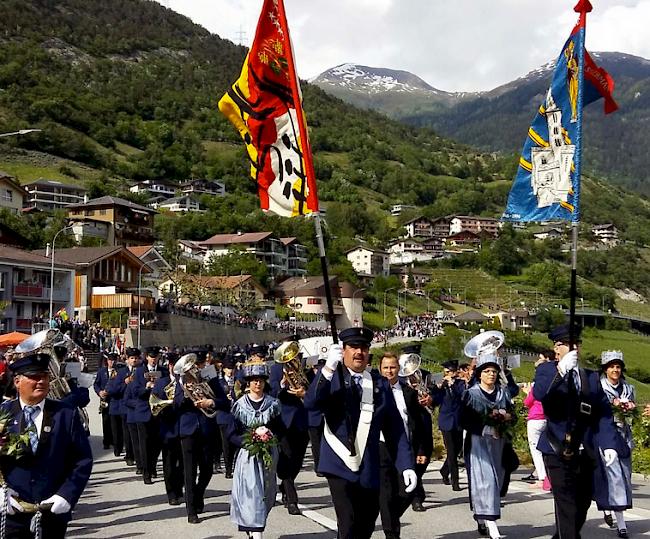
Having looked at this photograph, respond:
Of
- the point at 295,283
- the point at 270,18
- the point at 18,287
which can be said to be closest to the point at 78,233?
the point at 295,283

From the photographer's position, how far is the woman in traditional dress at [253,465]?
8.67 m

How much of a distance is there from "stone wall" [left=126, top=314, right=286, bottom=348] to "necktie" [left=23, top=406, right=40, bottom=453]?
44200mm

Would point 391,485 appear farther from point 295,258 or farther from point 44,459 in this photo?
point 295,258

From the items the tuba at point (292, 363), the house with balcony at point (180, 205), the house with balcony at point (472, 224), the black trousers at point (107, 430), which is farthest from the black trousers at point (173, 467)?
the house with balcony at point (472, 224)

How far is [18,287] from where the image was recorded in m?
51.2

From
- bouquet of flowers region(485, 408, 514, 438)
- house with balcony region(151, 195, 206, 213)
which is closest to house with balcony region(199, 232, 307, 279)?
house with balcony region(151, 195, 206, 213)

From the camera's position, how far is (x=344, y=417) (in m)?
6.67

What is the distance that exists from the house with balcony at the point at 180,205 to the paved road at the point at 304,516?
13598cm

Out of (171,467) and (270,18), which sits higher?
(270,18)

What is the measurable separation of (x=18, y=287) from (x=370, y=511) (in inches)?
1895

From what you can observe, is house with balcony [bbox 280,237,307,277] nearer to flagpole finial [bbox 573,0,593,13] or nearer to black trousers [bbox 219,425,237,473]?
black trousers [bbox 219,425,237,473]

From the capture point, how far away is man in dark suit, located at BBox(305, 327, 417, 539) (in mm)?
6562

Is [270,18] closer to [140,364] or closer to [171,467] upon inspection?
[171,467]

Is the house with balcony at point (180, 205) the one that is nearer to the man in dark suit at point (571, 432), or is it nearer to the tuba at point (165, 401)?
the tuba at point (165, 401)
